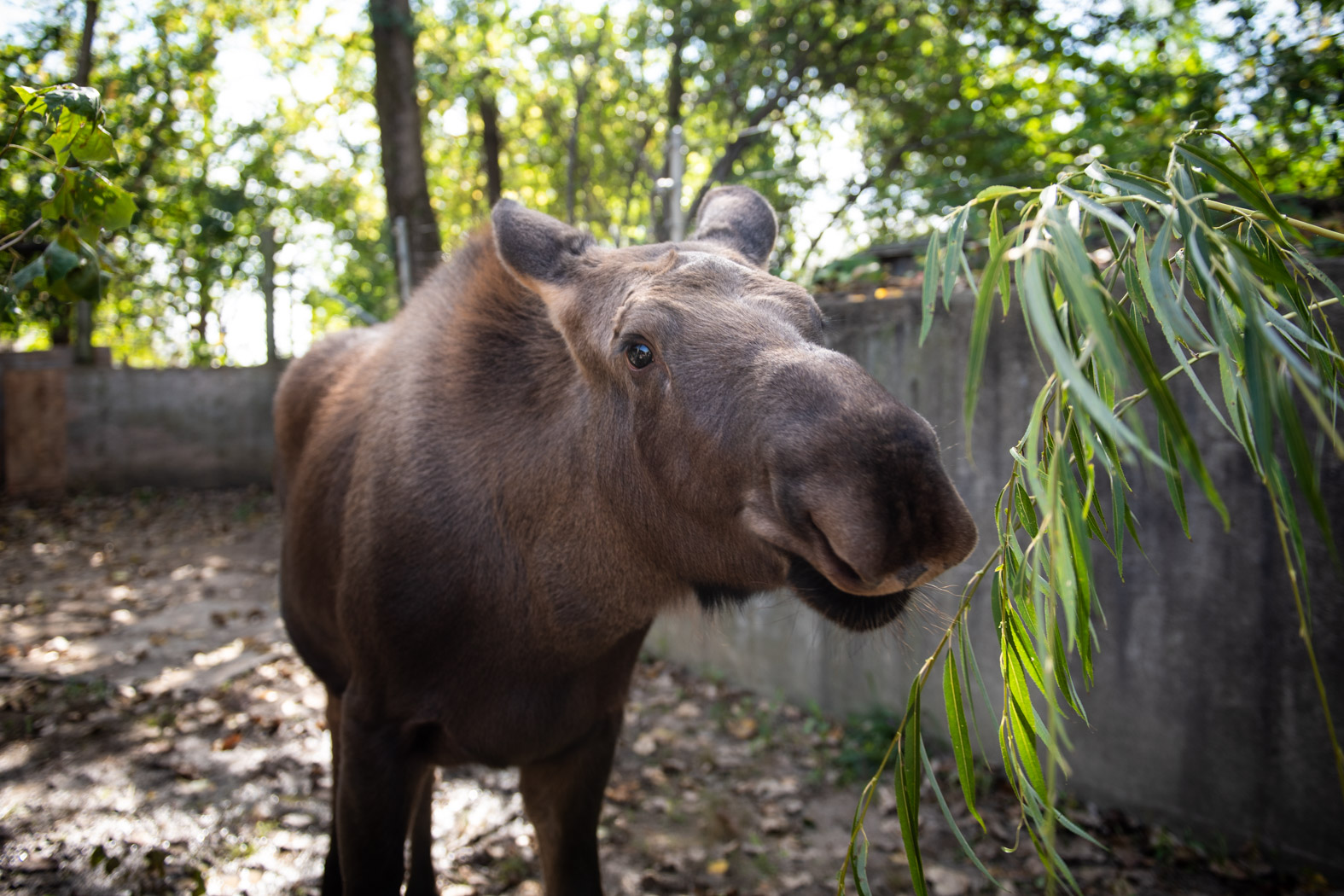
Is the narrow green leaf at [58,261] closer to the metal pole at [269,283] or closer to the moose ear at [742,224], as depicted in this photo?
the moose ear at [742,224]

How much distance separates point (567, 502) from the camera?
2549 mm

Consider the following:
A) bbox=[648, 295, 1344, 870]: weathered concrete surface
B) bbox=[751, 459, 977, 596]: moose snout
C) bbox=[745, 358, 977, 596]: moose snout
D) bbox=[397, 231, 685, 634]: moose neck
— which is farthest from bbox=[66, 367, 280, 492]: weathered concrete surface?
bbox=[751, 459, 977, 596]: moose snout

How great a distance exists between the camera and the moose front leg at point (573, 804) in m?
3.01

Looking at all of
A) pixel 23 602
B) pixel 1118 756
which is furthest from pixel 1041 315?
pixel 23 602

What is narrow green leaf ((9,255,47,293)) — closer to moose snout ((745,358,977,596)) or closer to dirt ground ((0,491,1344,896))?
moose snout ((745,358,977,596))

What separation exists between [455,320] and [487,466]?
27.8 inches

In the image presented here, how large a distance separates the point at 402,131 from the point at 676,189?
6.00 metres

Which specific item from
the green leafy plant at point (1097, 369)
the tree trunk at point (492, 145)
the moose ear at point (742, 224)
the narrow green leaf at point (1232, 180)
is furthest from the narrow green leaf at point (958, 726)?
the tree trunk at point (492, 145)

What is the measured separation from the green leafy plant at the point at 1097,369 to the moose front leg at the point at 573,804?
154 cm

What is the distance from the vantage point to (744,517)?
6.42ft

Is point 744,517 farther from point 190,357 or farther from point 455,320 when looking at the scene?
point 190,357

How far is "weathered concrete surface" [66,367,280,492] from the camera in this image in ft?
37.2

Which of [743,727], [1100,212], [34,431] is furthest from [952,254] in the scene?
[34,431]

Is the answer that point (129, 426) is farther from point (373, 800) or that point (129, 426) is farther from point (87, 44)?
point (373, 800)
